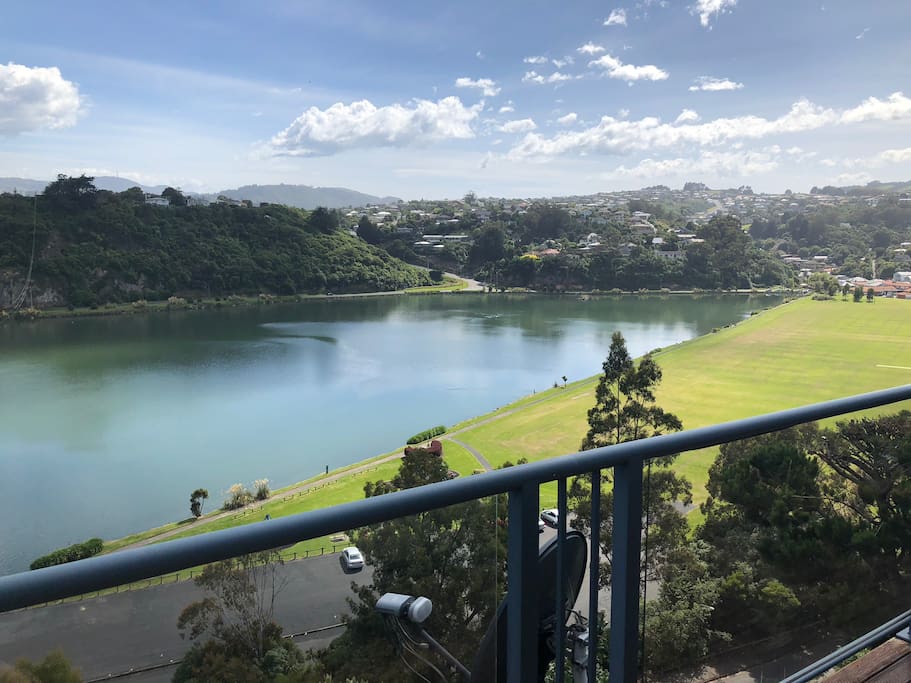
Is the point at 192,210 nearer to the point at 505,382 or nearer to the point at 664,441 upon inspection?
the point at 505,382

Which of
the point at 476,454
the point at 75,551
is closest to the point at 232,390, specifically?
the point at 476,454

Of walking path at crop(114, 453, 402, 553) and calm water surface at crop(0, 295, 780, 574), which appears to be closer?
walking path at crop(114, 453, 402, 553)

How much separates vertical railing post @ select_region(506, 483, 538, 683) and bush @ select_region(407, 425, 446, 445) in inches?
705

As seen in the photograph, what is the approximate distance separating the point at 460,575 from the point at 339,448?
18362mm

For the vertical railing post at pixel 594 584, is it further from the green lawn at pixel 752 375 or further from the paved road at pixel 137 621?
the green lawn at pixel 752 375

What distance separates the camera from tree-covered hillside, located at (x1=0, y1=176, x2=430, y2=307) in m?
44.4

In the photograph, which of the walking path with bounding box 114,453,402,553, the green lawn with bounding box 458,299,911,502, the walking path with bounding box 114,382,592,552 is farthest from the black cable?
the green lawn with bounding box 458,299,911,502

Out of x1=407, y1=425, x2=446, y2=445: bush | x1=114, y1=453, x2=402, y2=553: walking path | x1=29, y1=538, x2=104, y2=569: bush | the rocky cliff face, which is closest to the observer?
x1=29, y1=538, x2=104, y2=569: bush

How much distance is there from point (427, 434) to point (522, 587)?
1864 centimetres

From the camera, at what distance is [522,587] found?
2.85ft

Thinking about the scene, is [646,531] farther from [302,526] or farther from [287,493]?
[287,493]

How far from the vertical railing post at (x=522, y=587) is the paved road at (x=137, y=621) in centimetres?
19

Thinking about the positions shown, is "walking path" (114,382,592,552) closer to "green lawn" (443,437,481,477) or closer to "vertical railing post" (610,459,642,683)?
"green lawn" (443,437,481,477)

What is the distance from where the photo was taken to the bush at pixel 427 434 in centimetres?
1881
